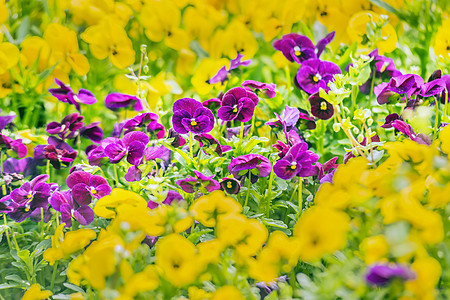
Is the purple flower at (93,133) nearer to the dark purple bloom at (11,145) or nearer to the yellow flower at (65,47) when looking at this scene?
the dark purple bloom at (11,145)

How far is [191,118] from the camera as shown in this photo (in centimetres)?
116

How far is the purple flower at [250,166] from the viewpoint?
3.63 ft

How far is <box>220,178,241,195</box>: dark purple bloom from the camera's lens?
1131mm

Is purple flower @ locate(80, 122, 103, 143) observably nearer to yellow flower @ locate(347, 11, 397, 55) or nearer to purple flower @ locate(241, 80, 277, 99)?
purple flower @ locate(241, 80, 277, 99)

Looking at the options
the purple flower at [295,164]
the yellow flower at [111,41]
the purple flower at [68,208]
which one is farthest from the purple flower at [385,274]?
the yellow flower at [111,41]

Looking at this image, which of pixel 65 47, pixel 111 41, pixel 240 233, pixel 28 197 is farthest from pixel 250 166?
pixel 65 47

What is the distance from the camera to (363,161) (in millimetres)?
1019

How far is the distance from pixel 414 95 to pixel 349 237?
622 mm

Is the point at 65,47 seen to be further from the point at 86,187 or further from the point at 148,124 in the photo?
the point at 86,187

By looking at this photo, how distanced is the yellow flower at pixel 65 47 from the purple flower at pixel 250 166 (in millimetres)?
913

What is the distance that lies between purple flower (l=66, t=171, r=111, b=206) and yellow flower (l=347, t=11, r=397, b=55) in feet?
2.94

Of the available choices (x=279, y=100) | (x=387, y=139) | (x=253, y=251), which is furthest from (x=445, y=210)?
(x=279, y=100)

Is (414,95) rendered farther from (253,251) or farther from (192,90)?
(192,90)

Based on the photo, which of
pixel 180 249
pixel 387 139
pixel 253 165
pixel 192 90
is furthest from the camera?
pixel 192 90
